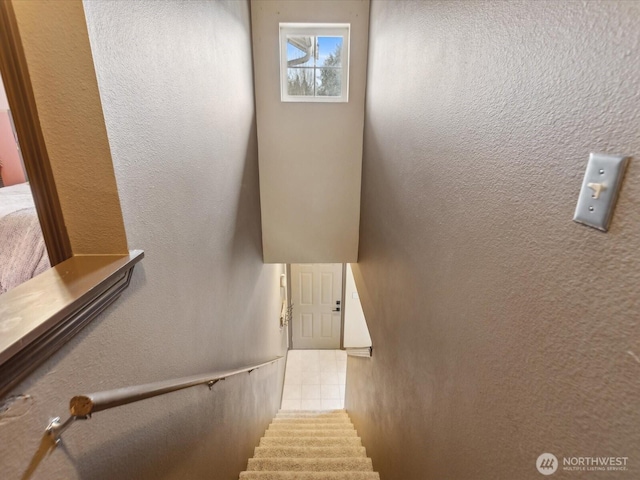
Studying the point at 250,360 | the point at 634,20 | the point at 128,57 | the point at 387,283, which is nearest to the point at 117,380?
the point at 128,57

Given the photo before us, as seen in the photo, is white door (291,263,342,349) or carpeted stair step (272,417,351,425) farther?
white door (291,263,342,349)

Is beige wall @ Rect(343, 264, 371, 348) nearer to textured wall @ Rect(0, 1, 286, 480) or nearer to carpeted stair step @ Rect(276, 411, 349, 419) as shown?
carpeted stair step @ Rect(276, 411, 349, 419)

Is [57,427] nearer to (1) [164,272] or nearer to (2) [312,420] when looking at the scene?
(1) [164,272]

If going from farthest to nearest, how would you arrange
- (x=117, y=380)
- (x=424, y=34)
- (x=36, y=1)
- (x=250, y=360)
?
(x=250, y=360) → (x=424, y=34) → (x=117, y=380) → (x=36, y=1)

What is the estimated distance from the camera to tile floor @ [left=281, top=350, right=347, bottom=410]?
484 cm

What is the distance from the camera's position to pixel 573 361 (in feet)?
1.77

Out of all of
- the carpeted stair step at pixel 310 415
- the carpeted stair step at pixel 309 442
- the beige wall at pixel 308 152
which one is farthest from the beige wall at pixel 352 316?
the carpeted stair step at pixel 309 442

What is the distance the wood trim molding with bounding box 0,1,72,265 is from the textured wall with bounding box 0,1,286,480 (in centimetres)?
14

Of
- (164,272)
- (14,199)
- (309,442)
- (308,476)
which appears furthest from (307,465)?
(14,199)

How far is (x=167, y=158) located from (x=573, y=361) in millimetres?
1204

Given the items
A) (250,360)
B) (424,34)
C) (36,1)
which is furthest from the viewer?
(250,360)

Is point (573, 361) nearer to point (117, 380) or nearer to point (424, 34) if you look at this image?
point (117, 380)

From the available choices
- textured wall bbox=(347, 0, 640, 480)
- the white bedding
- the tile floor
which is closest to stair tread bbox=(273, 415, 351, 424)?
the tile floor

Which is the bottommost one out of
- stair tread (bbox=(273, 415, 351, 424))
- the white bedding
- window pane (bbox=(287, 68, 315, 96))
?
stair tread (bbox=(273, 415, 351, 424))
